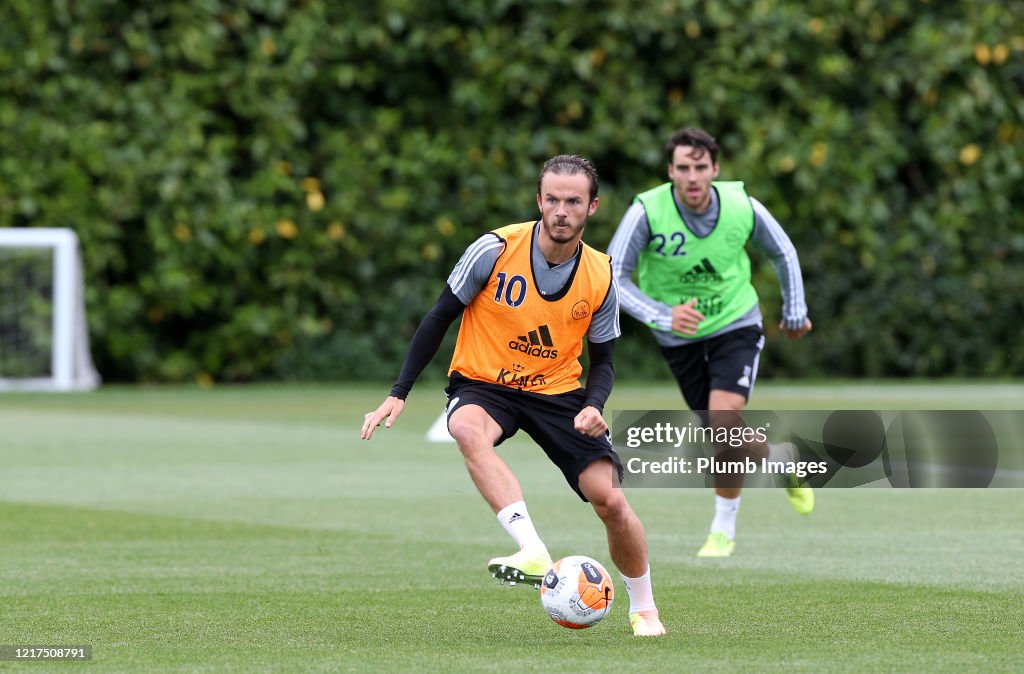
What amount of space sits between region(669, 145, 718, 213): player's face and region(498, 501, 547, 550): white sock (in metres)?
3.33

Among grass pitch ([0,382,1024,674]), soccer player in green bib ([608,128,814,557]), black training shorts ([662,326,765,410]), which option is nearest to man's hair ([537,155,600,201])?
grass pitch ([0,382,1024,674])

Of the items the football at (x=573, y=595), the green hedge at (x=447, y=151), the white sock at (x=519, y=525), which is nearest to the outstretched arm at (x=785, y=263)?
the white sock at (x=519, y=525)

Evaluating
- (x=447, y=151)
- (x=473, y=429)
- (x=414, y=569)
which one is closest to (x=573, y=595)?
(x=473, y=429)

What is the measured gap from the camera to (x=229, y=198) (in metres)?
21.9

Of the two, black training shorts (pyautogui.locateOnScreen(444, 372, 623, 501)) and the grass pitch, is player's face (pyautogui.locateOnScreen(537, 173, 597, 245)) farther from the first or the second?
the grass pitch

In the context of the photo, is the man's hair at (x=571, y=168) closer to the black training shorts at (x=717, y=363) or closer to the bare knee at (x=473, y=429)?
the bare knee at (x=473, y=429)

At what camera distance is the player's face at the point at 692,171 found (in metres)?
9.71

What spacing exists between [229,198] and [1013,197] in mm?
10578

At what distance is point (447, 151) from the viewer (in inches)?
888

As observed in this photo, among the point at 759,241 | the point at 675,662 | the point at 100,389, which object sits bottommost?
the point at 100,389

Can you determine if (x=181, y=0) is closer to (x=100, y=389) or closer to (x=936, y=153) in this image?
(x=100, y=389)

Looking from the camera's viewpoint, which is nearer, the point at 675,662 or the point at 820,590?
the point at 675,662

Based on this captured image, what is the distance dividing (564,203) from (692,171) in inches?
116

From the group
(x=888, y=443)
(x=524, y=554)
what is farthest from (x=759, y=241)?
(x=888, y=443)
